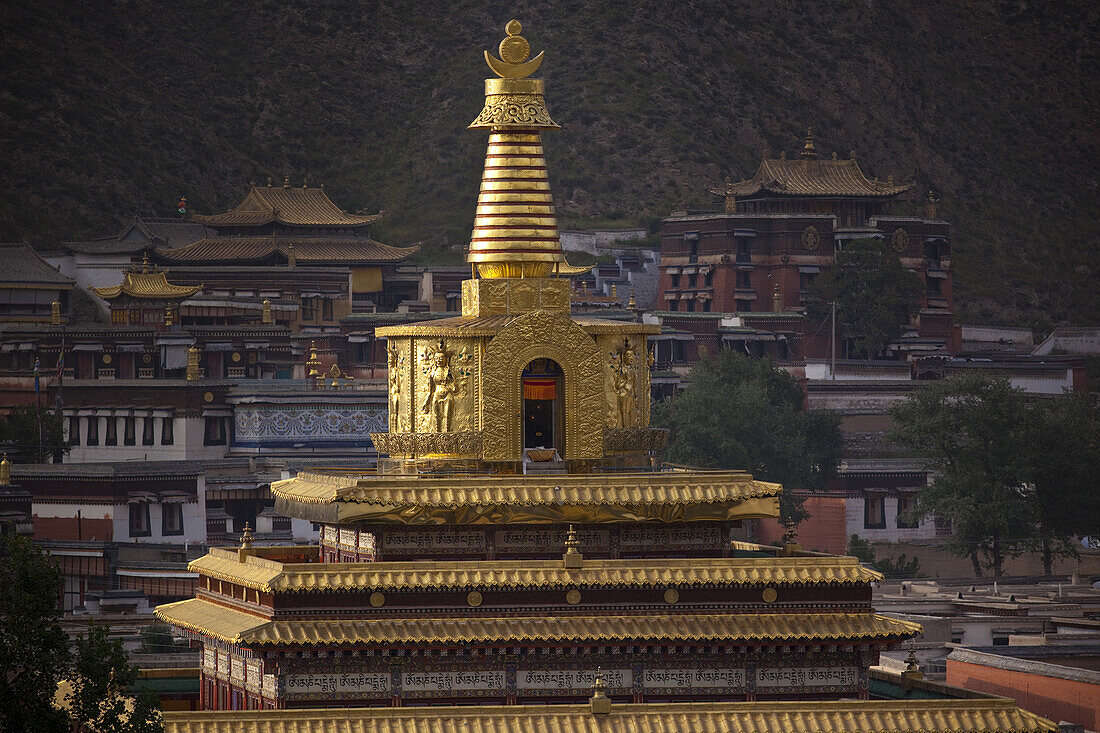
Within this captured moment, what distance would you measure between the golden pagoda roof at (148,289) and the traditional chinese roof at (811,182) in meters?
31.1

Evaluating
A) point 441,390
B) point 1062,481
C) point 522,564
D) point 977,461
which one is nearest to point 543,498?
point 522,564

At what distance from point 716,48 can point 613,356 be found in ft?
408

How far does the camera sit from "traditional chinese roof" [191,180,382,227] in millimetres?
99562

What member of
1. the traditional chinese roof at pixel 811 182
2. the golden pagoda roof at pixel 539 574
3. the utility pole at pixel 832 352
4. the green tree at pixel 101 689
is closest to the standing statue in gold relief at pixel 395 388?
the golden pagoda roof at pixel 539 574

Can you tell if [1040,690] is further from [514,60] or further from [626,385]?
[514,60]

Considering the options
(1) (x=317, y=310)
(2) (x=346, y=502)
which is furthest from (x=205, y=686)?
(1) (x=317, y=310)

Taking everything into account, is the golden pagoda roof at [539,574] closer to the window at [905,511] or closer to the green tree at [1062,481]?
the green tree at [1062,481]

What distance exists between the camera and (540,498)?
97.0ft

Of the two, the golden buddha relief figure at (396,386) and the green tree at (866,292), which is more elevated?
the green tree at (866,292)

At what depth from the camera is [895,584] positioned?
65812 millimetres

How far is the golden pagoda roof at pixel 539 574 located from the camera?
93.6 ft

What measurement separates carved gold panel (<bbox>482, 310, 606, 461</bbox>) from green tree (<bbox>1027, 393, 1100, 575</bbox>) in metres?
44.8

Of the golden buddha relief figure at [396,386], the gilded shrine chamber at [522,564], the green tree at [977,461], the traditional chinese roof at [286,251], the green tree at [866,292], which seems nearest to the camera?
the gilded shrine chamber at [522,564]

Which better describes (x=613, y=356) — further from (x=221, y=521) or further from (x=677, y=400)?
(x=677, y=400)
